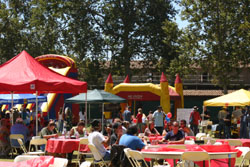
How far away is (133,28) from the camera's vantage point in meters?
42.9

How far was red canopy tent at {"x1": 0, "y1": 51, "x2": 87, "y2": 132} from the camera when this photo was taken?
13820 millimetres

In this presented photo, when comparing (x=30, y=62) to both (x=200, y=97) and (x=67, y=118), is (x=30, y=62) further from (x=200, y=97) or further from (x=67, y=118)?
(x=200, y=97)

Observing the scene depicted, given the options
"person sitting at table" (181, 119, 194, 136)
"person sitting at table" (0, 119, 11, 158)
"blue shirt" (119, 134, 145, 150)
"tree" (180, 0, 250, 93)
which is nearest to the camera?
"blue shirt" (119, 134, 145, 150)

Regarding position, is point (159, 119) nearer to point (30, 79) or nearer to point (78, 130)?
point (78, 130)

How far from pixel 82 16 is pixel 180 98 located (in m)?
16.2

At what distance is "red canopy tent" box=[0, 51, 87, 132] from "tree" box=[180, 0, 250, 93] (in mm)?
22423

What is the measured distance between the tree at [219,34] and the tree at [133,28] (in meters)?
4.64

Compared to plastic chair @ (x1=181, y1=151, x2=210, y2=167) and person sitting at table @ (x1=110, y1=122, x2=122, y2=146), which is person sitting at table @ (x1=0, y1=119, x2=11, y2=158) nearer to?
person sitting at table @ (x1=110, y1=122, x2=122, y2=146)

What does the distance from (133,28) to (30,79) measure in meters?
29.5

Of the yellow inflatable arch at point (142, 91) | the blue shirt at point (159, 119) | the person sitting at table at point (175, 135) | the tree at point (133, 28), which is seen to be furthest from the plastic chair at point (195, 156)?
the tree at point (133, 28)

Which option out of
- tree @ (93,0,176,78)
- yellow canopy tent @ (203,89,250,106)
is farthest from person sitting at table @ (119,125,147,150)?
tree @ (93,0,176,78)

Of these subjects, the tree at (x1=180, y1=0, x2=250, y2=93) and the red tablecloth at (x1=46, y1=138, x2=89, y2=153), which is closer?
the red tablecloth at (x1=46, y1=138, x2=89, y2=153)

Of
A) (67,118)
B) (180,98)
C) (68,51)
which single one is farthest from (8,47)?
(67,118)

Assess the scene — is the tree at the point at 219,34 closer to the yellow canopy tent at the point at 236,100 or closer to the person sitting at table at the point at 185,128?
the yellow canopy tent at the point at 236,100
